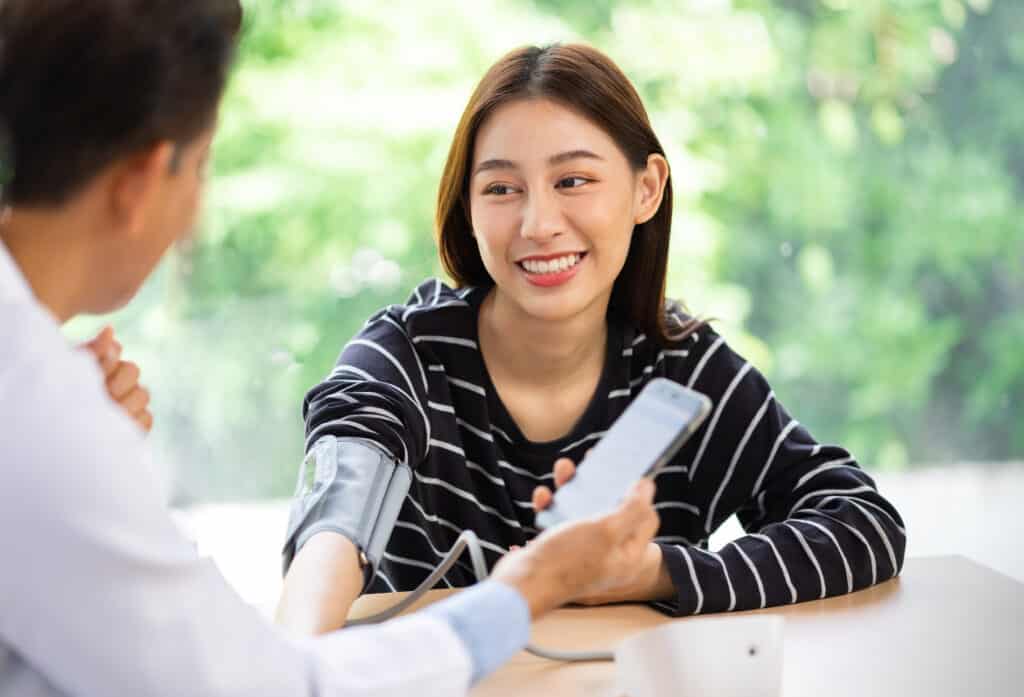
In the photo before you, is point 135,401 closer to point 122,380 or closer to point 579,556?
point 122,380

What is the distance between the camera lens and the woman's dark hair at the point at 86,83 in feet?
2.68

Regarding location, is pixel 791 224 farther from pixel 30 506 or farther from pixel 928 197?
pixel 30 506

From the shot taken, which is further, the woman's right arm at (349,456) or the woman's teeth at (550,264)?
the woman's teeth at (550,264)

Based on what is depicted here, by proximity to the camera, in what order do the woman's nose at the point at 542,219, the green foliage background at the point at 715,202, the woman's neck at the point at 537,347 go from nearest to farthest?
1. the woman's nose at the point at 542,219
2. the woman's neck at the point at 537,347
3. the green foliage background at the point at 715,202

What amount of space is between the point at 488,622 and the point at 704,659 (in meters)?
0.21

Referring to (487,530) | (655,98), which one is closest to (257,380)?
(655,98)

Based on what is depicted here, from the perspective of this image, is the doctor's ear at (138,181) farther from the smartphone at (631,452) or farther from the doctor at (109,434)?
Result: the smartphone at (631,452)

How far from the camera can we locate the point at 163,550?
0.81m

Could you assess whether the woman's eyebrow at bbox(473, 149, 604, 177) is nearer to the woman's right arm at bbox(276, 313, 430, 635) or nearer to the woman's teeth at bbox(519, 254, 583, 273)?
the woman's teeth at bbox(519, 254, 583, 273)

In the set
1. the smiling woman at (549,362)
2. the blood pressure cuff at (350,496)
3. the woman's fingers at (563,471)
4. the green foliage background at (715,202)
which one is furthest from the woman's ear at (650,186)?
the green foliage background at (715,202)

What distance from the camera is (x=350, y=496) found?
131cm

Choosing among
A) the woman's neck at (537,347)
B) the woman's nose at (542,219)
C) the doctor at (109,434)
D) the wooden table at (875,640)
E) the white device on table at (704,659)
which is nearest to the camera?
the doctor at (109,434)

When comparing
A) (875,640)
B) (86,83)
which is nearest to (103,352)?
(86,83)

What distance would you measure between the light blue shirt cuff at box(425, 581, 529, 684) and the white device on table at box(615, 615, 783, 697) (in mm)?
118
